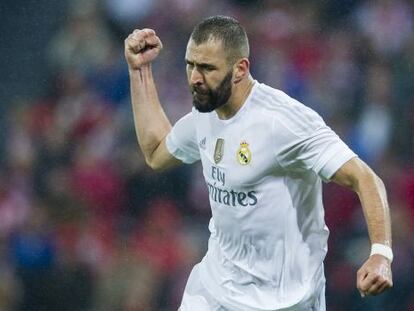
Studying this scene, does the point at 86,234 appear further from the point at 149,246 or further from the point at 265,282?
the point at 265,282

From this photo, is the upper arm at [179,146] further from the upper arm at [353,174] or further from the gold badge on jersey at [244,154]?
the upper arm at [353,174]

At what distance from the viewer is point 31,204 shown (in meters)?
6.35

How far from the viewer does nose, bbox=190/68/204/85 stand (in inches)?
129

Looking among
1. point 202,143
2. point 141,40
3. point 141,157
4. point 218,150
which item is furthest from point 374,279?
point 141,157

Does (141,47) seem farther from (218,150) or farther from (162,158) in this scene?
(218,150)

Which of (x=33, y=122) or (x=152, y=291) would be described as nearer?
(x=152, y=291)

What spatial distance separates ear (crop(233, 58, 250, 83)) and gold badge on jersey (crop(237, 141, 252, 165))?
234mm

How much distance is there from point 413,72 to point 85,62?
227cm

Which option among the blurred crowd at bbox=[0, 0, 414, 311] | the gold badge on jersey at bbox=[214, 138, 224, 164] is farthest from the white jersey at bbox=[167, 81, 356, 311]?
the blurred crowd at bbox=[0, 0, 414, 311]

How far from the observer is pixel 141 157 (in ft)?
20.7

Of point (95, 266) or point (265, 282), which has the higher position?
point (265, 282)

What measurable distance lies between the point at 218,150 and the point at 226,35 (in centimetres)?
42

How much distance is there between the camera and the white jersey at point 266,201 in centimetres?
325

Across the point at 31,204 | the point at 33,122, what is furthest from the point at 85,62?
the point at 31,204
